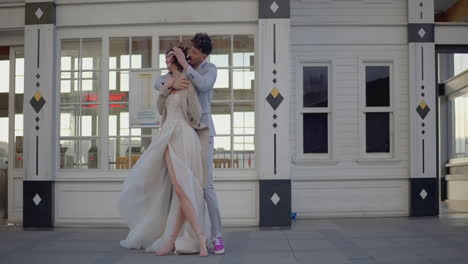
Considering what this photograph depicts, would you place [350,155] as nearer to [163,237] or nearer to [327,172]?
[327,172]

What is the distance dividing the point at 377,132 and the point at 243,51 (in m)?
2.89

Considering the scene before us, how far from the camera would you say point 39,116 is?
28.9ft

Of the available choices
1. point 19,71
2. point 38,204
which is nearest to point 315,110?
point 38,204

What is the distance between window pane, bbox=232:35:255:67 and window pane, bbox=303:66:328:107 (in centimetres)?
177

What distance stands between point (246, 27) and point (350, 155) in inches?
113

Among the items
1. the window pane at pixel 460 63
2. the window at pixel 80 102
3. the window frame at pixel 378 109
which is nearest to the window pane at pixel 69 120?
the window at pixel 80 102

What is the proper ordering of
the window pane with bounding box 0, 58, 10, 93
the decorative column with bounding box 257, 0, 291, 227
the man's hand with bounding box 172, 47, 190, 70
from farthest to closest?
the window pane with bounding box 0, 58, 10, 93
the decorative column with bounding box 257, 0, 291, 227
the man's hand with bounding box 172, 47, 190, 70

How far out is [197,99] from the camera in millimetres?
6133

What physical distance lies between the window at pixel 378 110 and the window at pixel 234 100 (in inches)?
94.9

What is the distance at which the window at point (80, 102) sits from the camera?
352 inches

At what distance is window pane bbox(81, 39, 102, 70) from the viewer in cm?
902

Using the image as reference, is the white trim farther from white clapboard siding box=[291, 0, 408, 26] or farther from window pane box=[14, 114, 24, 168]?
window pane box=[14, 114, 24, 168]

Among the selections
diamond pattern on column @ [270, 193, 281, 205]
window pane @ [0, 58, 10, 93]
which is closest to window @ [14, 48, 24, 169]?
window pane @ [0, 58, 10, 93]

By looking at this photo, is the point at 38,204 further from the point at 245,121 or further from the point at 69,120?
the point at 245,121
